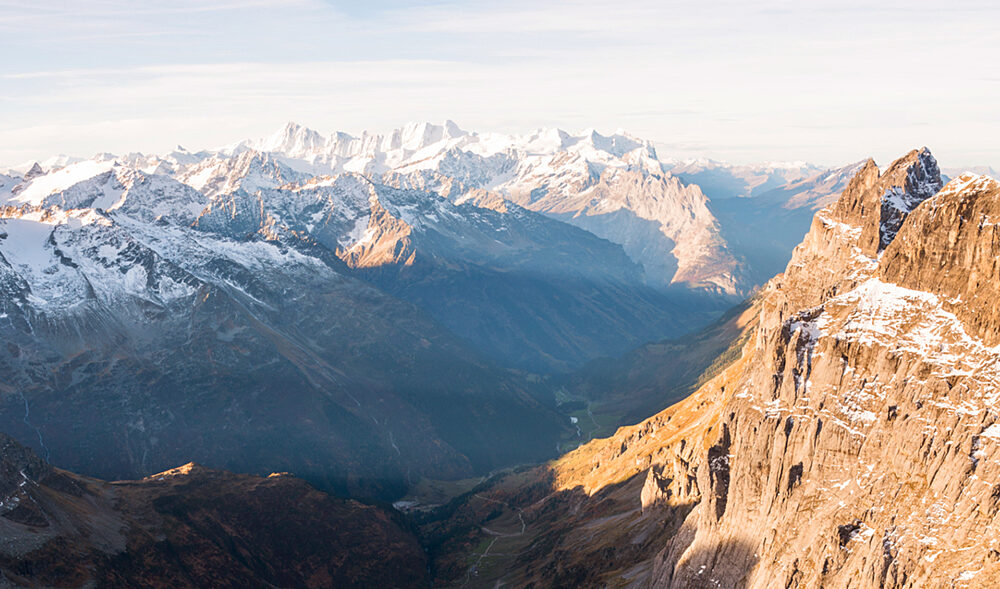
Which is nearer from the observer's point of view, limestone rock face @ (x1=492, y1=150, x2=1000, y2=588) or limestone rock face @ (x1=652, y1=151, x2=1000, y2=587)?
limestone rock face @ (x1=492, y1=150, x2=1000, y2=588)

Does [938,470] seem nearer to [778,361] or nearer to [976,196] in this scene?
[778,361]

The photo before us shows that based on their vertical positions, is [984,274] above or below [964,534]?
above

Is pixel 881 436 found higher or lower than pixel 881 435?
lower

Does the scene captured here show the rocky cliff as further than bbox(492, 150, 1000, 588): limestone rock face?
Yes

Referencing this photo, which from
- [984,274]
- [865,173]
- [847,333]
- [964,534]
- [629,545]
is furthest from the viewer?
[629,545]

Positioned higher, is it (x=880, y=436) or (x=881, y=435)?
(x=881, y=435)

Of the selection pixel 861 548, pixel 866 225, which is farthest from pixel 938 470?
pixel 866 225

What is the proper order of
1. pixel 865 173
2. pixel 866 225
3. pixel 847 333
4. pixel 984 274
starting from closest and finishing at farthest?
1. pixel 984 274
2. pixel 847 333
3. pixel 866 225
4. pixel 865 173

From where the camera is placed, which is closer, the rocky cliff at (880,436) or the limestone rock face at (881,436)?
the limestone rock face at (881,436)

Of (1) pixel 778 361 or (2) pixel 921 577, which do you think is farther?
(1) pixel 778 361

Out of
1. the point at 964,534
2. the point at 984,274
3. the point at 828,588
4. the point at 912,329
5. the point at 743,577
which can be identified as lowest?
the point at 743,577

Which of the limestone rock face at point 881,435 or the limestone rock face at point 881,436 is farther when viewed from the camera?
the limestone rock face at point 881,435
